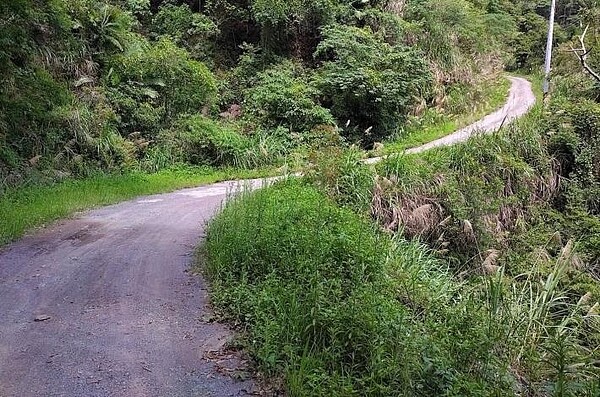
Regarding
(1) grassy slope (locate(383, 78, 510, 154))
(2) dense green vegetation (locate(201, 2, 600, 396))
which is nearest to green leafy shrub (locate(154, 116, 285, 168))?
(1) grassy slope (locate(383, 78, 510, 154))

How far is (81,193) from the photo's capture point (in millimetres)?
12836

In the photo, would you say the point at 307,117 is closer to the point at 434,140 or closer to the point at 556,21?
the point at 434,140

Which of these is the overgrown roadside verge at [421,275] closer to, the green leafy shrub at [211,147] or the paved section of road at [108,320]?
the paved section of road at [108,320]

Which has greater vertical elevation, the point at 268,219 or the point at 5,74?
the point at 5,74

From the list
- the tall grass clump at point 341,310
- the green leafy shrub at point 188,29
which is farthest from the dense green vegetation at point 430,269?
the green leafy shrub at point 188,29

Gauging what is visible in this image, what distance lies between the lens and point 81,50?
18156 mm

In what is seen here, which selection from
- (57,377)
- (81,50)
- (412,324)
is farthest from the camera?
(81,50)

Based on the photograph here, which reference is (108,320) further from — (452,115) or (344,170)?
(452,115)

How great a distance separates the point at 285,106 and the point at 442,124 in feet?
21.6

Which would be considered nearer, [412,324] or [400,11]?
[412,324]

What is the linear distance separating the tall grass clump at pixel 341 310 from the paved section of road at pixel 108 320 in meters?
0.42

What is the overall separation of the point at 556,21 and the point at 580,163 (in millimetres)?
35342

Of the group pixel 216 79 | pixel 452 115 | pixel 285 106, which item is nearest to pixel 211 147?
pixel 285 106

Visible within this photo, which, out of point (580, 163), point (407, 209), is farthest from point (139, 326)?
point (580, 163)
